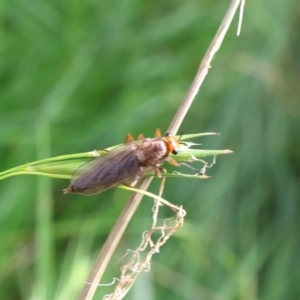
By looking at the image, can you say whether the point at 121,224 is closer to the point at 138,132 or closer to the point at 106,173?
the point at 106,173

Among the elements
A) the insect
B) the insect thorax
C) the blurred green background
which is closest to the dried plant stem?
the insect

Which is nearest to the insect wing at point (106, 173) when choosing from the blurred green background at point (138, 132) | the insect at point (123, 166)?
the insect at point (123, 166)

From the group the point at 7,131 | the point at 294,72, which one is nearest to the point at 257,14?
the point at 294,72

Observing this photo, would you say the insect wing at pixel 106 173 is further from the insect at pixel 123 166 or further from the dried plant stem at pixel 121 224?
the dried plant stem at pixel 121 224

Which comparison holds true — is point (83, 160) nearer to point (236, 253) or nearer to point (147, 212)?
point (147, 212)

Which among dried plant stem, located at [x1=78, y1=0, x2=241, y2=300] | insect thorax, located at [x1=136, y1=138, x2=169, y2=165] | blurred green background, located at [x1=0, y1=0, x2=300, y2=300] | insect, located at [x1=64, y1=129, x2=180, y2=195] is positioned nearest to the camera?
dried plant stem, located at [x1=78, y1=0, x2=241, y2=300]

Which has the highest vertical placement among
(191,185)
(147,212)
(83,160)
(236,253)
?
(191,185)

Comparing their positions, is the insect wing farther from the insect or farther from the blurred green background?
the blurred green background
